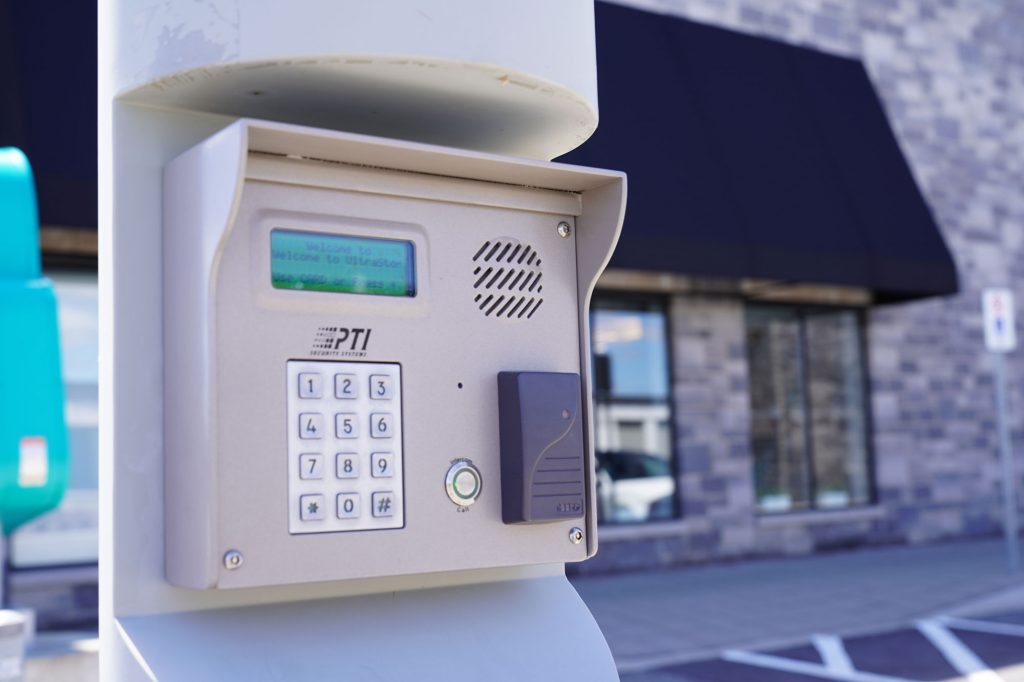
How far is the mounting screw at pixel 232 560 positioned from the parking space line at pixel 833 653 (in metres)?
5.85

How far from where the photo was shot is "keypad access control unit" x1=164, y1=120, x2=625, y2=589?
1.48 meters

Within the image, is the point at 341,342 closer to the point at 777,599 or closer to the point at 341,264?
the point at 341,264

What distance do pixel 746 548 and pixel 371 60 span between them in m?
10.2

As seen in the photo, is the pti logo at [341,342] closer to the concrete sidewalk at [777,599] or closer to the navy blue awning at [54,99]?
the concrete sidewalk at [777,599]

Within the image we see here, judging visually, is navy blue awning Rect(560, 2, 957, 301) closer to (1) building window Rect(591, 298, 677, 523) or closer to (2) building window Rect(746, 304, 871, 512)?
(2) building window Rect(746, 304, 871, 512)

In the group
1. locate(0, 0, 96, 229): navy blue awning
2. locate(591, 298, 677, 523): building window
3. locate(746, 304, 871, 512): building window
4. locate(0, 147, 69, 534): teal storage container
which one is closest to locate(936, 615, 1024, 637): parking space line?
locate(591, 298, 677, 523): building window

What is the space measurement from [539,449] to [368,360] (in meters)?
0.30

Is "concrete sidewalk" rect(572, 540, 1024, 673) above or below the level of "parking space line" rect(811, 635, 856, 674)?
above

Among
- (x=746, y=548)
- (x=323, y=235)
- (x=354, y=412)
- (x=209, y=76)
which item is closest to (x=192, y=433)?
(x=354, y=412)

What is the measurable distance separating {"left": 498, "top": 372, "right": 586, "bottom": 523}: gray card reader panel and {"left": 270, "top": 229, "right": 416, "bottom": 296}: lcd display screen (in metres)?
0.23

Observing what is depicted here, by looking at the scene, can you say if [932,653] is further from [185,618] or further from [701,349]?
[185,618]

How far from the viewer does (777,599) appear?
29.1 ft

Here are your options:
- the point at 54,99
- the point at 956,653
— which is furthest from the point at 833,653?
the point at 54,99

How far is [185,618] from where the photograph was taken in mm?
1540
